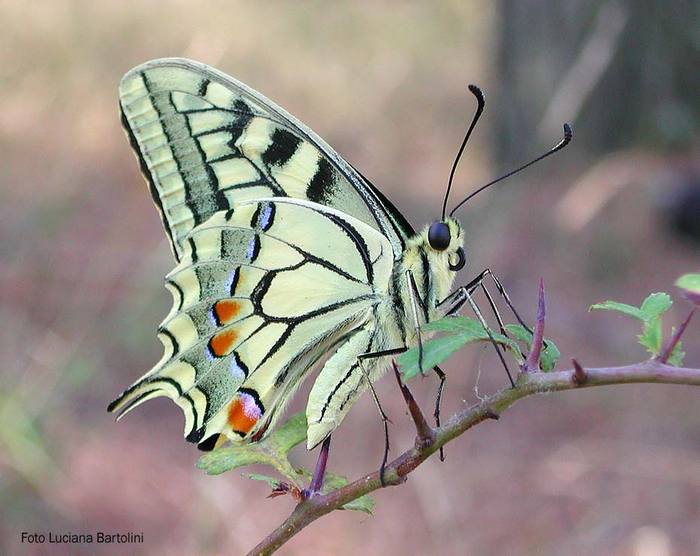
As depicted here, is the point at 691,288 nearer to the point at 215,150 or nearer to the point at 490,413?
the point at 490,413

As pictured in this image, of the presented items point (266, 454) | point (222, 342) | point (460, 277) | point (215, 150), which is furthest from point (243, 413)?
point (460, 277)

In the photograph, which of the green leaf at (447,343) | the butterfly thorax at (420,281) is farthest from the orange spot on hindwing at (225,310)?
the green leaf at (447,343)

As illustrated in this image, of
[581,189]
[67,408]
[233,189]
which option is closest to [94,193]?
[67,408]

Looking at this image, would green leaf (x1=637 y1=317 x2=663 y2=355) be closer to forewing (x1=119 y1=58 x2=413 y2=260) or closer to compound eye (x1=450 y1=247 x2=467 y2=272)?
compound eye (x1=450 y1=247 x2=467 y2=272)

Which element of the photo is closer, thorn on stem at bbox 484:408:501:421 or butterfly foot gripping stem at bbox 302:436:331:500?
thorn on stem at bbox 484:408:501:421

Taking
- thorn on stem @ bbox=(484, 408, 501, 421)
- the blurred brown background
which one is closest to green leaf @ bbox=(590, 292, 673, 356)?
thorn on stem @ bbox=(484, 408, 501, 421)

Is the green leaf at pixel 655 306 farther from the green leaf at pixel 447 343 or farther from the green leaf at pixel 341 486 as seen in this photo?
the green leaf at pixel 341 486
